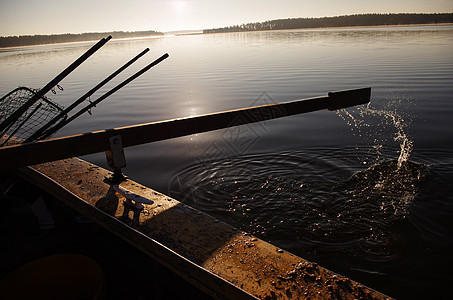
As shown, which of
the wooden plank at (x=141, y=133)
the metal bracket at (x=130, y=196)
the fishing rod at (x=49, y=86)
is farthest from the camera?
the metal bracket at (x=130, y=196)

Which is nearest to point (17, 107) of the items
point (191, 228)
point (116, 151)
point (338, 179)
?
point (116, 151)

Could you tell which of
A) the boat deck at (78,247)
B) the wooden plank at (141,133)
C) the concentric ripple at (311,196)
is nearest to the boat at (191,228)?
the wooden plank at (141,133)

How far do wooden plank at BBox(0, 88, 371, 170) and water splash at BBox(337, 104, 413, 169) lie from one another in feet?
13.7

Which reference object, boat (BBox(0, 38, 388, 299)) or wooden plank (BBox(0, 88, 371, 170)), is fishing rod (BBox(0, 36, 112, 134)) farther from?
wooden plank (BBox(0, 88, 371, 170))

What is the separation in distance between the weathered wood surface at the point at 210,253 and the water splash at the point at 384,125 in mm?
4865

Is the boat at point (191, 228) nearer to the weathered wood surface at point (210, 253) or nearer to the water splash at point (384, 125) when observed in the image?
the weathered wood surface at point (210, 253)

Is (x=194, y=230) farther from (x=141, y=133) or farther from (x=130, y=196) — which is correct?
(x=141, y=133)

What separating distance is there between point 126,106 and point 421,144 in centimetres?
1223

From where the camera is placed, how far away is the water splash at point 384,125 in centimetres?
690

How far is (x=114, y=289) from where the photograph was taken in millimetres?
3324

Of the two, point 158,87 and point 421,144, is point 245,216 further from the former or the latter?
point 158,87

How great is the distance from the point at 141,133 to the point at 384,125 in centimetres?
891

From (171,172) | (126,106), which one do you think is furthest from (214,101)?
(171,172)

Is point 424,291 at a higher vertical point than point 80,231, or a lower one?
lower
